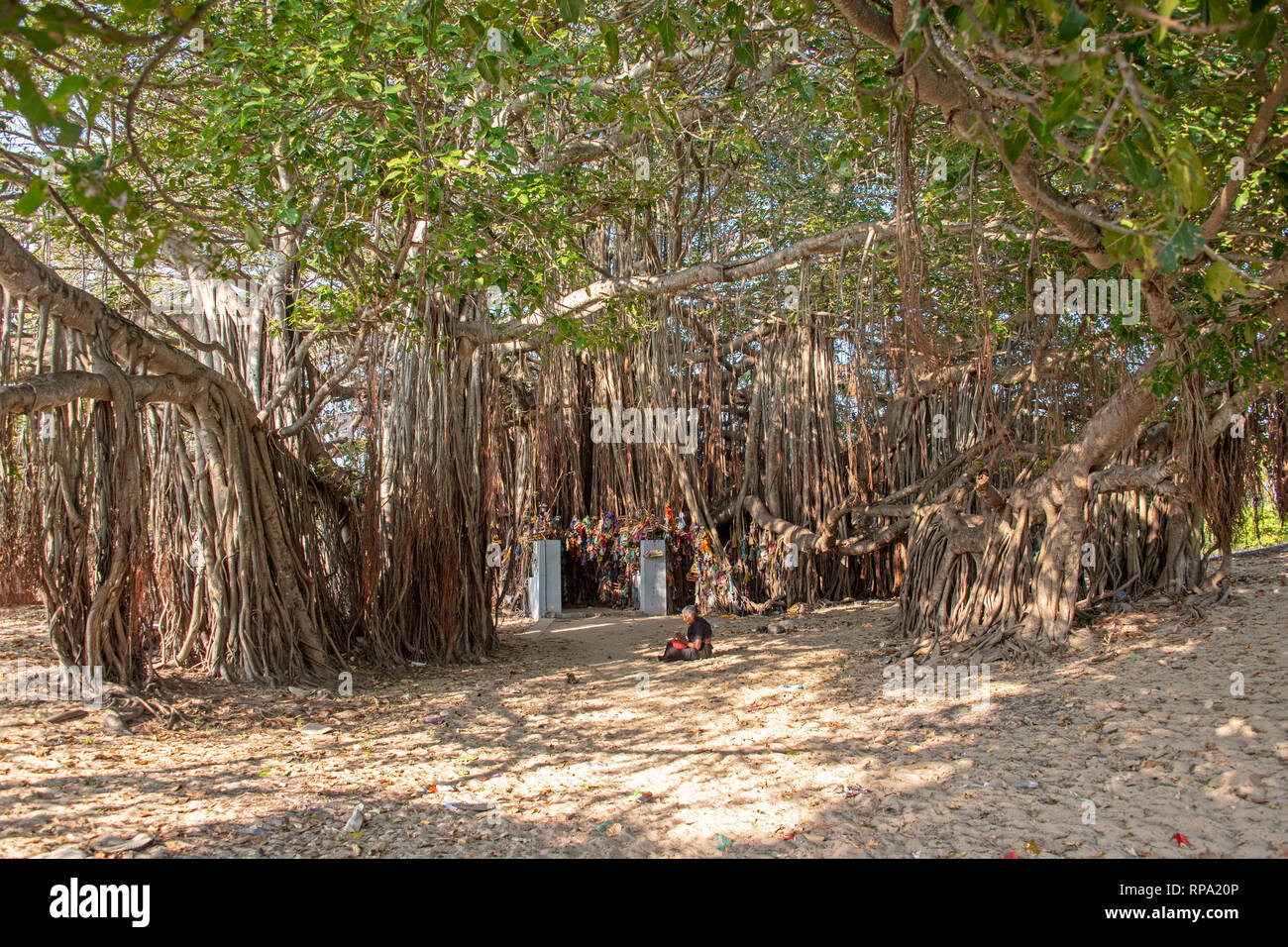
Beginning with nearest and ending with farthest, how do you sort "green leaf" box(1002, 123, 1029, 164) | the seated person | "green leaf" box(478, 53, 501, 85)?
"green leaf" box(1002, 123, 1029, 164) → "green leaf" box(478, 53, 501, 85) → the seated person

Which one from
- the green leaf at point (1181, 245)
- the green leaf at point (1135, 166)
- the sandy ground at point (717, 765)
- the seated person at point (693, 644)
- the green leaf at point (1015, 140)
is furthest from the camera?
the seated person at point (693, 644)

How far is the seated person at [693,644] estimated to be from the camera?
6445 mm

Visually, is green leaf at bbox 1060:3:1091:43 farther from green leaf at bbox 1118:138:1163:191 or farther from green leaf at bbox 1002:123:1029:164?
green leaf at bbox 1002:123:1029:164

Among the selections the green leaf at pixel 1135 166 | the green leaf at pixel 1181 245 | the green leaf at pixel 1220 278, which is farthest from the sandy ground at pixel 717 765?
the green leaf at pixel 1135 166

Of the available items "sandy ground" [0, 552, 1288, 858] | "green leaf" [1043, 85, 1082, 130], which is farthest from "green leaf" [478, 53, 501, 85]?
"sandy ground" [0, 552, 1288, 858]

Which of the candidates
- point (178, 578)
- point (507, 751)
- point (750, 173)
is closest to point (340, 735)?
point (507, 751)

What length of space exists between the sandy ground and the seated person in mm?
783

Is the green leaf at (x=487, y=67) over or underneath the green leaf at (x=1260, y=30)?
over

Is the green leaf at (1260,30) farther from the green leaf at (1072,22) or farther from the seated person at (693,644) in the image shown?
the seated person at (693,644)

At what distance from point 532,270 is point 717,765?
2697 mm

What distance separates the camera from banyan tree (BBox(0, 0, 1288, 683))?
3207mm

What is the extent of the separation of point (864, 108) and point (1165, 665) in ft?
10.4

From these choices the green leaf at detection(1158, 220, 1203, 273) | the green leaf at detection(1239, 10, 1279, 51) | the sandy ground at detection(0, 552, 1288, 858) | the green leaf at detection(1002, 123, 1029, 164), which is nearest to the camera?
the green leaf at detection(1158, 220, 1203, 273)

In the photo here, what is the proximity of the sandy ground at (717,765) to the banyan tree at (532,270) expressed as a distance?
0.66 meters
